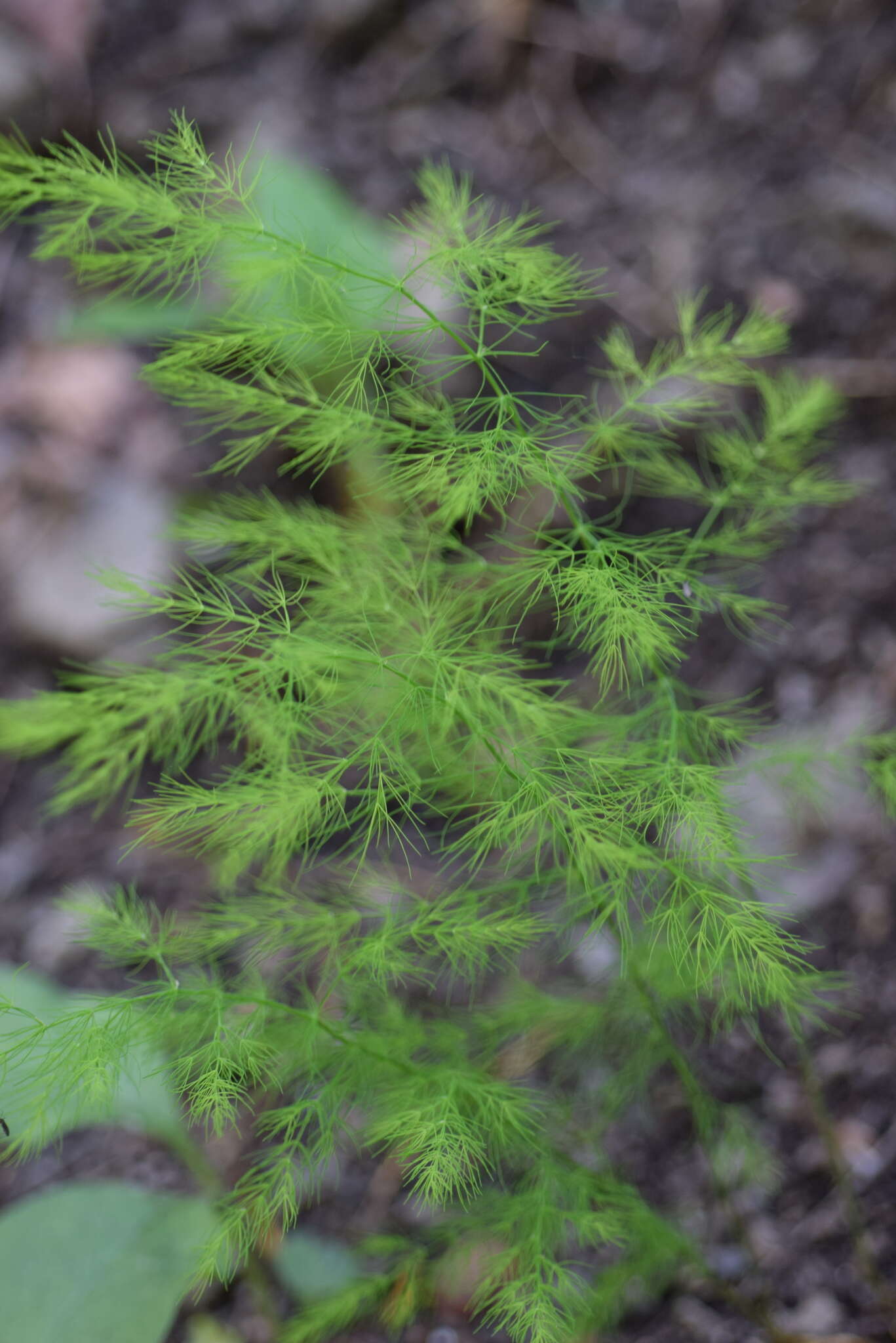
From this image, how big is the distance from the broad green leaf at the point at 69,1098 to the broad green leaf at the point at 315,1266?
0.25 meters

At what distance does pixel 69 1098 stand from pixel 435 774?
57cm

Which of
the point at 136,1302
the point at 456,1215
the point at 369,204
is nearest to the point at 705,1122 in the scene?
the point at 456,1215

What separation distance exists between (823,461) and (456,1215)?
1.45 metres

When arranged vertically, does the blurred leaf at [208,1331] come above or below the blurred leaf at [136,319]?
below

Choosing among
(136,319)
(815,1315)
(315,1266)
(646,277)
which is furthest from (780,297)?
(315,1266)

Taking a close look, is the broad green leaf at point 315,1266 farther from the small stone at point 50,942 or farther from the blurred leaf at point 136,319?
the blurred leaf at point 136,319

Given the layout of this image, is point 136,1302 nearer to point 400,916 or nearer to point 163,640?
point 400,916

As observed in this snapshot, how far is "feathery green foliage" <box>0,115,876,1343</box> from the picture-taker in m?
0.92

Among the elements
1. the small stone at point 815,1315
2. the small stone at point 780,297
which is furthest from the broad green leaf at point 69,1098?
the small stone at point 780,297

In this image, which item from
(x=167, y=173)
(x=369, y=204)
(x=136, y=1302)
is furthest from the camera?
(x=369, y=204)

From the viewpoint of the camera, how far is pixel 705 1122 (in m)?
1.26

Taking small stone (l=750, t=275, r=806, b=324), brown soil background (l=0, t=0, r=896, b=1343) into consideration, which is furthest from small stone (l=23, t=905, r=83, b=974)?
small stone (l=750, t=275, r=806, b=324)

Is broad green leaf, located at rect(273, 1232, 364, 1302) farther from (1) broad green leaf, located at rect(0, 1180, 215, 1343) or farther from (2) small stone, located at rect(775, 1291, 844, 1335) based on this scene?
(2) small stone, located at rect(775, 1291, 844, 1335)

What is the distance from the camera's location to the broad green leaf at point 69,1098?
1.10 m
